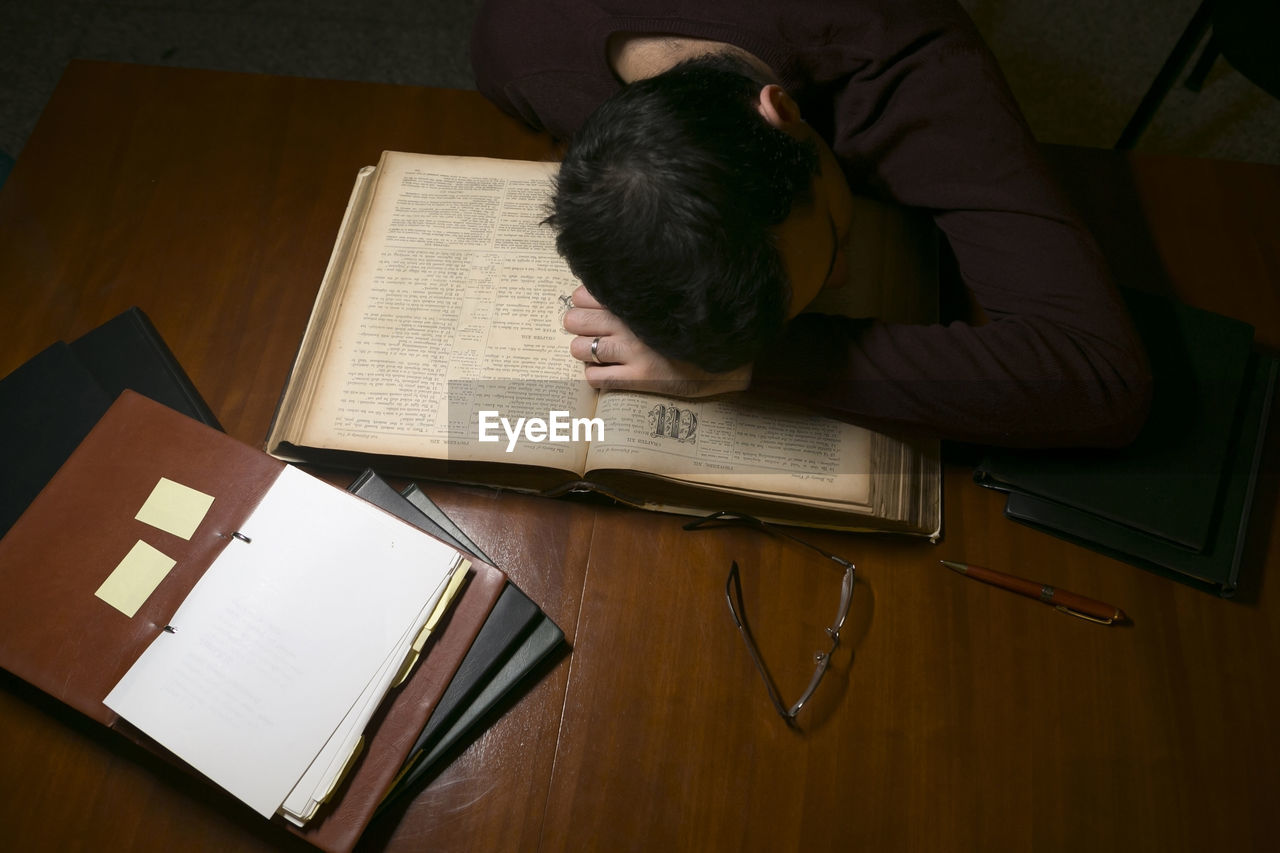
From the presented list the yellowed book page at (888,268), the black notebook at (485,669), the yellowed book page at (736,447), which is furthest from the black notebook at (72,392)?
the yellowed book page at (888,268)

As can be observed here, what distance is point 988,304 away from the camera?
0.75 meters

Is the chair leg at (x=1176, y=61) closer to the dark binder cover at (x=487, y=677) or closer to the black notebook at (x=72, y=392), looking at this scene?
the dark binder cover at (x=487, y=677)

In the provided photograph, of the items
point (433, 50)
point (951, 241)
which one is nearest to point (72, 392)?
point (951, 241)

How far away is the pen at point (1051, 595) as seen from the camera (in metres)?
0.67

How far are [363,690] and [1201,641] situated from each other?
0.68 m

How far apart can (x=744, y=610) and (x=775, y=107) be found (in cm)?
41

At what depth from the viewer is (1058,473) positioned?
27.8 inches

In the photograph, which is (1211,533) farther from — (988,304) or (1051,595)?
(988,304)

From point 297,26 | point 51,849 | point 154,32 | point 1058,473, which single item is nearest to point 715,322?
point 1058,473

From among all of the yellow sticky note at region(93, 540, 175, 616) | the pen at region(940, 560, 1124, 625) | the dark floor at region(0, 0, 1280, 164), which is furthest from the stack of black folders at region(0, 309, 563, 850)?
the dark floor at region(0, 0, 1280, 164)

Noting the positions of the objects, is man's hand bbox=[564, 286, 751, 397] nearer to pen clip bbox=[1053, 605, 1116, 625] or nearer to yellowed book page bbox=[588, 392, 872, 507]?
yellowed book page bbox=[588, 392, 872, 507]

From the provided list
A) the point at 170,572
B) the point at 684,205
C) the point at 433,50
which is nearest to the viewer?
the point at 684,205

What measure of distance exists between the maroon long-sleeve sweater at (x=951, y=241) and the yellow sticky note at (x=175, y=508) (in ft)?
1.59

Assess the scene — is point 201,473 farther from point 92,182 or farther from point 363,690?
point 92,182
